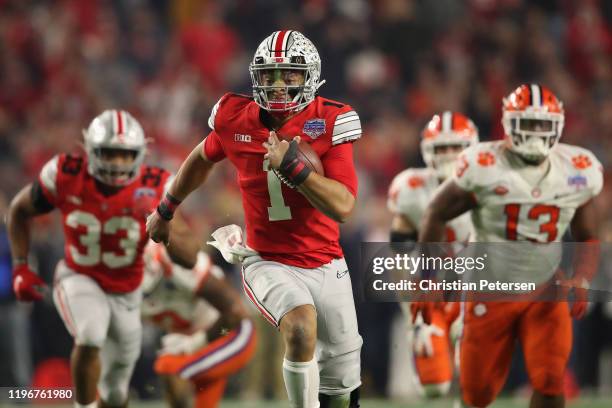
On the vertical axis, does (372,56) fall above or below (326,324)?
above

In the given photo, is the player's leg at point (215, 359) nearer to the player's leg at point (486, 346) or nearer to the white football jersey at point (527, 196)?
the player's leg at point (486, 346)

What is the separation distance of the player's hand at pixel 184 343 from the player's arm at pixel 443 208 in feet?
5.89

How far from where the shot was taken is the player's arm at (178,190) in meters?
5.12

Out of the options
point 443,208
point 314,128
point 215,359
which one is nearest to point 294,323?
point 314,128

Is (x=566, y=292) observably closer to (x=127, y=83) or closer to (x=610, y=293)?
(x=610, y=293)

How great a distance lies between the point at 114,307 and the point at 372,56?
5000 mm

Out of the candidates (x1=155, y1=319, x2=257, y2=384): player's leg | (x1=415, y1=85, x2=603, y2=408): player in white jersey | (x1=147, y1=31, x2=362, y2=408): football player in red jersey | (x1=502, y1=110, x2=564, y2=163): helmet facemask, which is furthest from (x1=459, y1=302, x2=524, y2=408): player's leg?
(x1=155, y1=319, x2=257, y2=384): player's leg

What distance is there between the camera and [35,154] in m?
9.52

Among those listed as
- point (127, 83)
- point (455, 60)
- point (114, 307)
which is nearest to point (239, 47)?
point (127, 83)

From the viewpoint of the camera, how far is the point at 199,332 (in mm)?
6977

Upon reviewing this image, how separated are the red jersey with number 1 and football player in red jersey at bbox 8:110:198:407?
1.09 meters

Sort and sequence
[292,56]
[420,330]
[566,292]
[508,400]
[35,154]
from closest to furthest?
[292,56], [566,292], [420,330], [508,400], [35,154]

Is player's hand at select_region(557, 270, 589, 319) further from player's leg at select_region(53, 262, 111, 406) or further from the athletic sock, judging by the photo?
player's leg at select_region(53, 262, 111, 406)

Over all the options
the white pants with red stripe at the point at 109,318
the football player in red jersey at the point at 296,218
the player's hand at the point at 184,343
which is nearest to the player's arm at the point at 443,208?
the football player in red jersey at the point at 296,218
